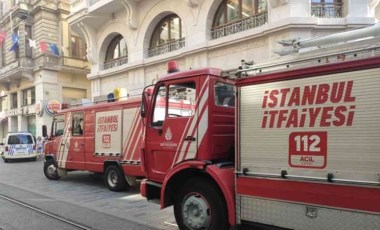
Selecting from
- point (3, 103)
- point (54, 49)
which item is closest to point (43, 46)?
point (54, 49)

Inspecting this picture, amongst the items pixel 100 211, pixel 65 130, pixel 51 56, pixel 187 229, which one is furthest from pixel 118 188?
pixel 51 56

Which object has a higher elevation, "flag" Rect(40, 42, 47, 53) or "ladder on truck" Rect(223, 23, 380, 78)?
"flag" Rect(40, 42, 47, 53)

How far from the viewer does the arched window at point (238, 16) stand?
1338cm

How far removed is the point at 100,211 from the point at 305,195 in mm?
4886

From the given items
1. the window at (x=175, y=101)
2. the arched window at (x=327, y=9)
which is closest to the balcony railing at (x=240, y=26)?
the arched window at (x=327, y=9)

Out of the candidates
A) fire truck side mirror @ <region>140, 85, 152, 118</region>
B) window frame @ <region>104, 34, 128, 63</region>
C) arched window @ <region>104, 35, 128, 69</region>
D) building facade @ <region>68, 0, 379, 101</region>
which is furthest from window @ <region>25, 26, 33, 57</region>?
fire truck side mirror @ <region>140, 85, 152, 118</region>

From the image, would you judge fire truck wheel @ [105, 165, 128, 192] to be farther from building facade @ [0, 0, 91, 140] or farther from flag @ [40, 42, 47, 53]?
flag @ [40, 42, 47, 53]

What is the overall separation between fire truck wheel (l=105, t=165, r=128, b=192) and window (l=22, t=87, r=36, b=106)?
73.0 feet

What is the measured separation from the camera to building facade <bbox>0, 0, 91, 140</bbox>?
2838 centimetres

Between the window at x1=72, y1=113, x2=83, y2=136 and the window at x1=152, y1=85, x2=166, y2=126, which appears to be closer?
the window at x1=152, y1=85, x2=166, y2=126

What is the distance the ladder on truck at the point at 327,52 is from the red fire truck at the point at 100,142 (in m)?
5.20

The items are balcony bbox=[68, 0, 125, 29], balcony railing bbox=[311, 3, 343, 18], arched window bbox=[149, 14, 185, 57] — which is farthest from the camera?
balcony bbox=[68, 0, 125, 29]

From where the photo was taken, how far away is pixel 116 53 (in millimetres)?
20531

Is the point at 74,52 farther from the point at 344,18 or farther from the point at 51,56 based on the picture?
the point at 344,18
